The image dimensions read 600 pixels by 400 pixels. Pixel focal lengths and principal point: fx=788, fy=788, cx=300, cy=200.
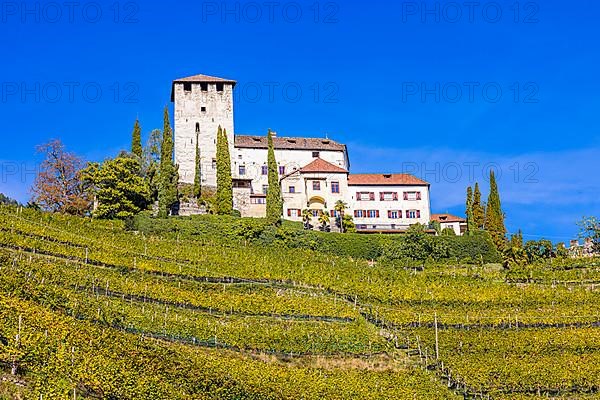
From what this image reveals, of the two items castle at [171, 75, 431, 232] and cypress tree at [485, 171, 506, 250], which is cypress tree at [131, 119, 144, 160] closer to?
castle at [171, 75, 431, 232]

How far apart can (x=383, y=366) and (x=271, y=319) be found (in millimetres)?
5923

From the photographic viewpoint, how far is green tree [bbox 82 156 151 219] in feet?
181

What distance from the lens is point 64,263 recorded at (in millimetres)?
38969

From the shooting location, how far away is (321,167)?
6688 cm

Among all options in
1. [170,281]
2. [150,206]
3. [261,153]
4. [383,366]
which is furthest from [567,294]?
[261,153]

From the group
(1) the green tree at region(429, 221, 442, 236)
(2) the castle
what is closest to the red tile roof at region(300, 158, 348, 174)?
(2) the castle

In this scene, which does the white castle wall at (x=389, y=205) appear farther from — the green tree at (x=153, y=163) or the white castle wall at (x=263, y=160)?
the green tree at (x=153, y=163)

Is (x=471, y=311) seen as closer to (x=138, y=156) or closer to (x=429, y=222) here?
(x=429, y=222)

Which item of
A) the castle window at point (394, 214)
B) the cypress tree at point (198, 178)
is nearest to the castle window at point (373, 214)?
the castle window at point (394, 214)

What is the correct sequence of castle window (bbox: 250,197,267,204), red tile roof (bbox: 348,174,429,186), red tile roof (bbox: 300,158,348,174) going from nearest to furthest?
castle window (bbox: 250,197,267,204) → red tile roof (bbox: 300,158,348,174) → red tile roof (bbox: 348,174,429,186)

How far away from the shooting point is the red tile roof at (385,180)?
68.2m

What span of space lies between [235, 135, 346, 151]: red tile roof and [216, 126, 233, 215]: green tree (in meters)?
6.66

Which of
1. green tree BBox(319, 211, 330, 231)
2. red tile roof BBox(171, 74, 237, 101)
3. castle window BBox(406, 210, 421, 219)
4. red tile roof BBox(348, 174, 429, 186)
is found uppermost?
red tile roof BBox(171, 74, 237, 101)

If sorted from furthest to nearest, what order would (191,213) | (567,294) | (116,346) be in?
(191,213)
(567,294)
(116,346)
